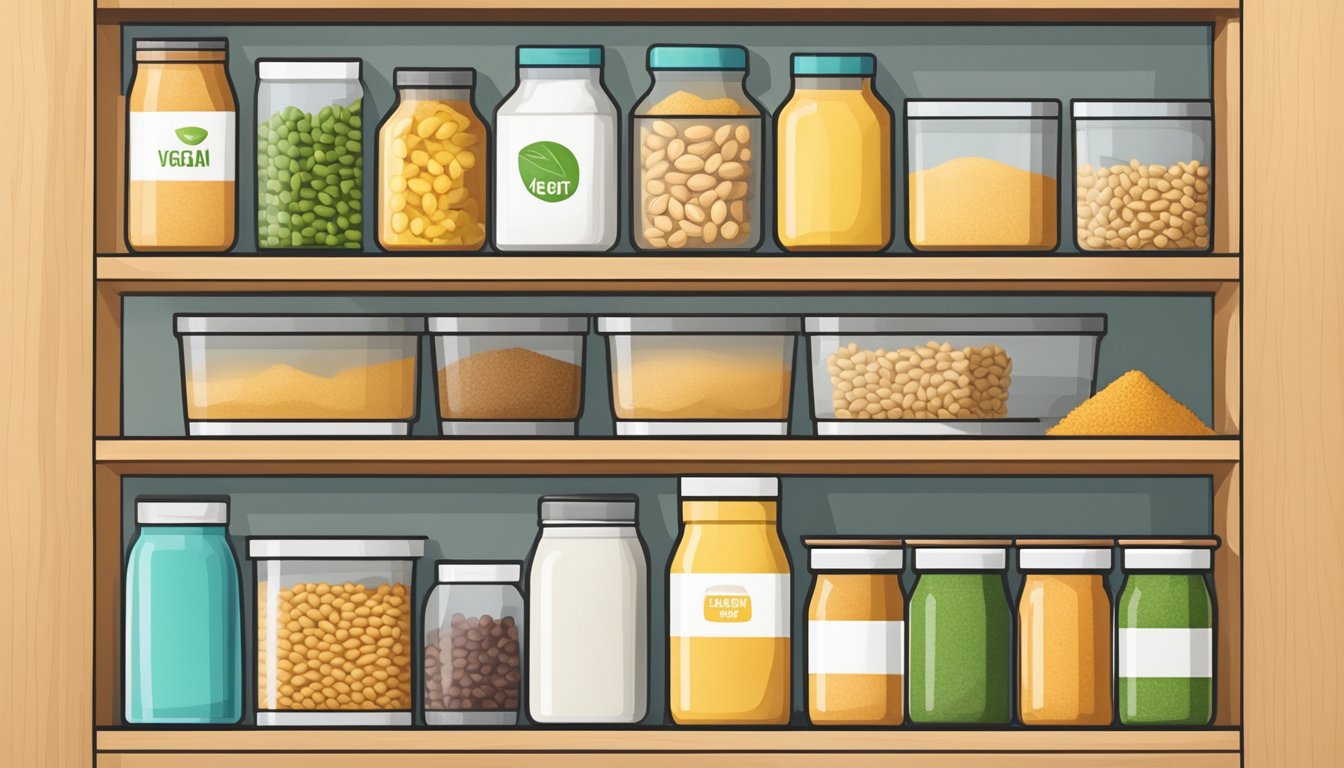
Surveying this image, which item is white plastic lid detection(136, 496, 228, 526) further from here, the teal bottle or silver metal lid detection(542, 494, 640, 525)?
silver metal lid detection(542, 494, 640, 525)

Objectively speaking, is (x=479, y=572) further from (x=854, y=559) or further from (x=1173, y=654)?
(x=1173, y=654)

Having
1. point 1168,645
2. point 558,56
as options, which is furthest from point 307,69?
point 1168,645

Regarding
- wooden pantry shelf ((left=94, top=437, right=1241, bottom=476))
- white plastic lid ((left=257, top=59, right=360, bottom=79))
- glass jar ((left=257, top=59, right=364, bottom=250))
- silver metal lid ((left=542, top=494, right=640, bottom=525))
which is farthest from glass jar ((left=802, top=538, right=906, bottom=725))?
white plastic lid ((left=257, top=59, right=360, bottom=79))

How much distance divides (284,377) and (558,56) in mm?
475

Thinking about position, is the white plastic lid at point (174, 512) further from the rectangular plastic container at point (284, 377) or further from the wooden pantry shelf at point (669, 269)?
the wooden pantry shelf at point (669, 269)

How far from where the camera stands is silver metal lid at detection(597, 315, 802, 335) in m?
1.53

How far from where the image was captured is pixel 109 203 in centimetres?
159

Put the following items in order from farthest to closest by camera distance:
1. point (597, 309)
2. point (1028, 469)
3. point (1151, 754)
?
point (597, 309)
point (1028, 469)
point (1151, 754)

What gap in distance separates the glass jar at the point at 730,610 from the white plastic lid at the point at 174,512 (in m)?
0.53

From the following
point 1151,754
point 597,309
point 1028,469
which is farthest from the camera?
point 597,309

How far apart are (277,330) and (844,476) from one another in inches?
28.1
